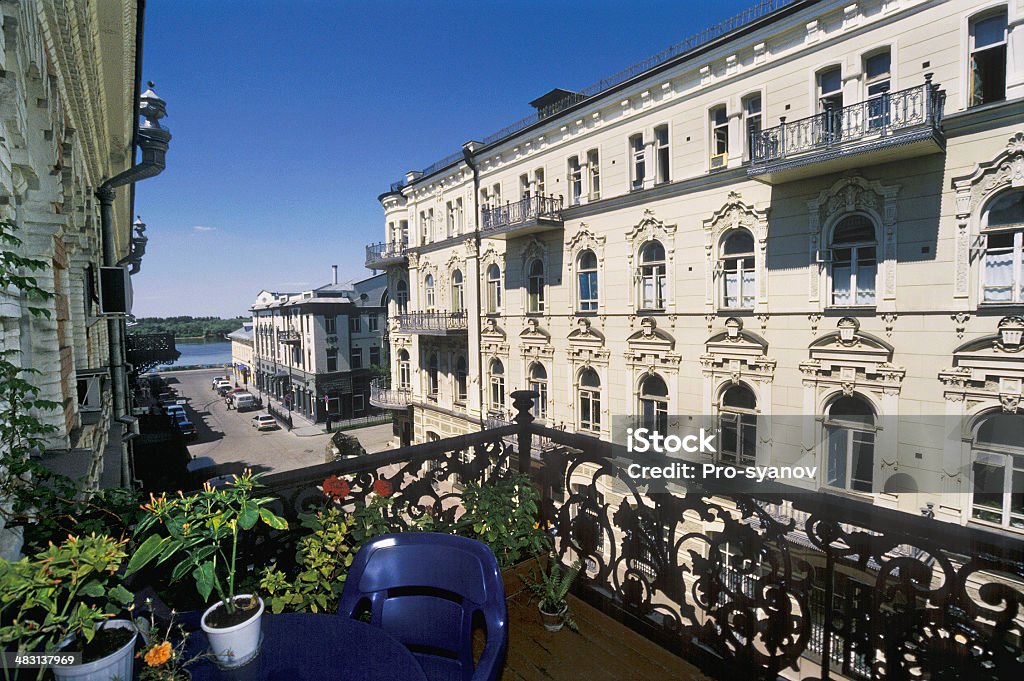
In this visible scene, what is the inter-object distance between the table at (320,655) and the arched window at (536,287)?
45.7ft

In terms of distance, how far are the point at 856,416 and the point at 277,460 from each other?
927 inches

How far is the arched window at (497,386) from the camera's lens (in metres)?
17.3

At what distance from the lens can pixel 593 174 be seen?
1388 centimetres

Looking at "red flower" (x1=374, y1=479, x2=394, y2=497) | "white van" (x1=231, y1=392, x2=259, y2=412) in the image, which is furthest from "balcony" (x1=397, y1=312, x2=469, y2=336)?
"white van" (x1=231, y1=392, x2=259, y2=412)

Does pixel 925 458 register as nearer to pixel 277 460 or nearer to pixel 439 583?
pixel 439 583

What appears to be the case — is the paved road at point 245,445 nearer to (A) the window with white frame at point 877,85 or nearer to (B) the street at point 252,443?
(B) the street at point 252,443

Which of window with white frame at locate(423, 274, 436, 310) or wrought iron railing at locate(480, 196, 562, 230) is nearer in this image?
wrought iron railing at locate(480, 196, 562, 230)

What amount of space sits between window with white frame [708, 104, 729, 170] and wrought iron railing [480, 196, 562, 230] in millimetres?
4696

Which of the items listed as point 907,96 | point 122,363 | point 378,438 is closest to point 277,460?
point 378,438

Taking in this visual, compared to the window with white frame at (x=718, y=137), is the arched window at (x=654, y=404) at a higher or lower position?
lower

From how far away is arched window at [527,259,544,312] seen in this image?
15523mm

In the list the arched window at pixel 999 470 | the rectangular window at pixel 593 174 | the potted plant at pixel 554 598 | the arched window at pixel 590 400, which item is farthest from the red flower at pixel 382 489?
the rectangular window at pixel 593 174

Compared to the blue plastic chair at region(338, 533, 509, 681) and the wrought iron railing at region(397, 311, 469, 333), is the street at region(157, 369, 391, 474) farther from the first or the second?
the blue plastic chair at region(338, 533, 509, 681)

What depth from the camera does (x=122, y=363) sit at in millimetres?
8781
